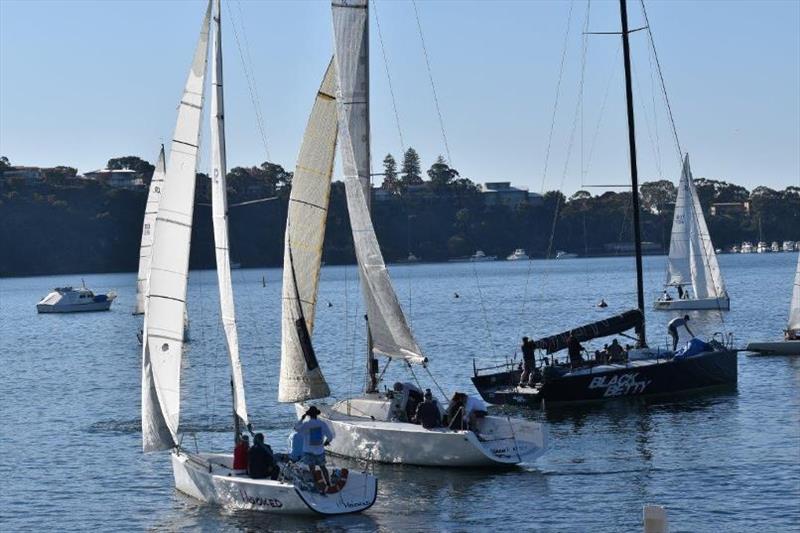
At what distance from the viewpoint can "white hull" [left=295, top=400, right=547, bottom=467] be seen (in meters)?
32.5

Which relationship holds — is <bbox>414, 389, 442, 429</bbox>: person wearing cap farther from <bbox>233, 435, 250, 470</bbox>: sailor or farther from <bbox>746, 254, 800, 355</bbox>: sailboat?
<bbox>746, 254, 800, 355</bbox>: sailboat

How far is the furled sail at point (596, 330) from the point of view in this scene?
44750 millimetres

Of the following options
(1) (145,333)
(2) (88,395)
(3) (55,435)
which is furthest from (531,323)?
(1) (145,333)

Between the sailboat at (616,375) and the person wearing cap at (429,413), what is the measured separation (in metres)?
8.35

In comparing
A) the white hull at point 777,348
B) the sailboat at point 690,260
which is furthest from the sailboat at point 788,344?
the sailboat at point 690,260

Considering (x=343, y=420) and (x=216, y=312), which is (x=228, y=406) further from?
(x=216, y=312)

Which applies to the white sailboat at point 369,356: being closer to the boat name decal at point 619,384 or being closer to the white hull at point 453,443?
the white hull at point 453,443

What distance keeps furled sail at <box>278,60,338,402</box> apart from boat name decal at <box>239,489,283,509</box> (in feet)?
22.8

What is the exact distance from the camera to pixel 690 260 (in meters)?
83.5

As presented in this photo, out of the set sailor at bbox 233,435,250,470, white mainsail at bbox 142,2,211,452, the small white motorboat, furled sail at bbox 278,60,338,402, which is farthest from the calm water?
the small white motorboat

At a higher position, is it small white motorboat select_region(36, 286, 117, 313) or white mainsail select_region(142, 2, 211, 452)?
white mainsail select_region(142, 2, 211, 452)

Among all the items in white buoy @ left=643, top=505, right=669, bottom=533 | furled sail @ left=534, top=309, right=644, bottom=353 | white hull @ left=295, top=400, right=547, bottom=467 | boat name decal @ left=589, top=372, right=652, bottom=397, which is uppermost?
furled sail @ left=534, top=309, right=644, bottom=353

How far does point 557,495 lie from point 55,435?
59.9 ft

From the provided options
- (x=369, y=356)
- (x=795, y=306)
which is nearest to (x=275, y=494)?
(x=369, y=356)
